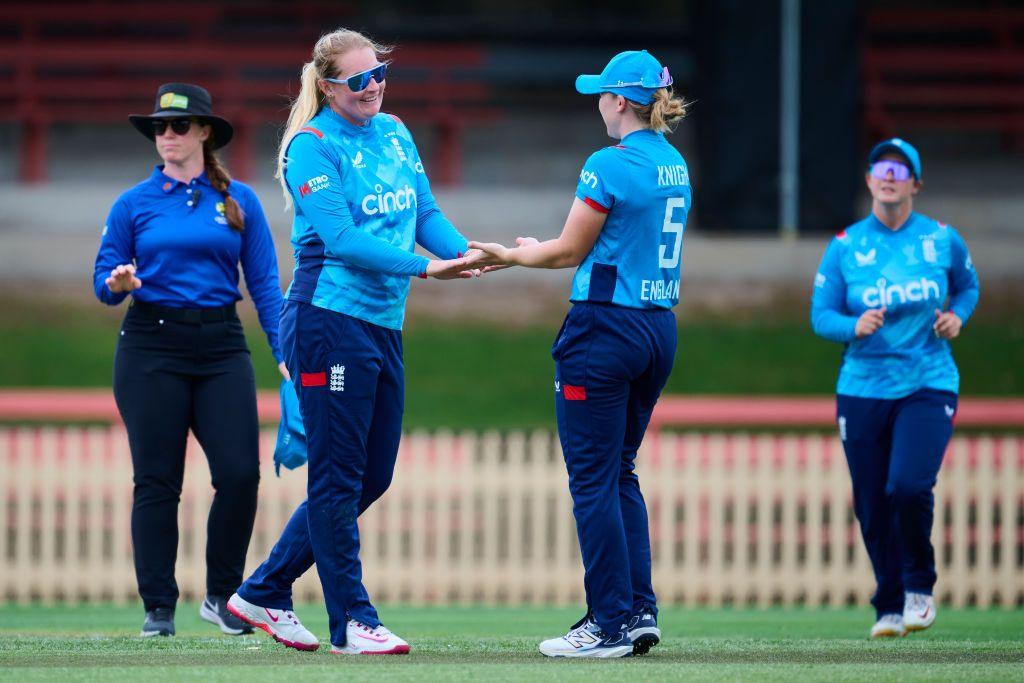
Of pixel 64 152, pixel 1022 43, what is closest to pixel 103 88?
pixel 64 152

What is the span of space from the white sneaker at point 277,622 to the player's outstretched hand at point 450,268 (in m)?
1.18

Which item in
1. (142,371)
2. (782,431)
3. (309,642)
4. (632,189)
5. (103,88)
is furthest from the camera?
(103,88)

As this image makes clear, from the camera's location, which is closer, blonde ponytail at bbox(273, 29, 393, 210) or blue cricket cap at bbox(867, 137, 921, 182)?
blonde ponytail at bbox(273, 29, 393, 210)

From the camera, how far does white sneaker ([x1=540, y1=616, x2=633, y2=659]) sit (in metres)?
4.35

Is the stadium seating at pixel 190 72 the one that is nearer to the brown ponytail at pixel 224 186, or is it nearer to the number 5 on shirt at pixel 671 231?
the brown ponytail at pixel 224 186

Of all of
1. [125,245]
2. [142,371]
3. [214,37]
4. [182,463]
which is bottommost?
[182,463]

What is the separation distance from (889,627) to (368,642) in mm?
2369

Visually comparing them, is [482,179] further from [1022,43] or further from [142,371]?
[142,371]

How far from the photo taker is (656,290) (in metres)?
4.36

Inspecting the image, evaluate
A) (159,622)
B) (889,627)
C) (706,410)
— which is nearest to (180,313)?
(159,622)

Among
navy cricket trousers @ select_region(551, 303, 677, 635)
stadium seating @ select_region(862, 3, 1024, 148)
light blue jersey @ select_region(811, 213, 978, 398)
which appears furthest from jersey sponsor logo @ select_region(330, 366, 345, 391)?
stadium seating @ select_region(862, 3, 1024, 148)

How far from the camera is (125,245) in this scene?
5211 millimetres

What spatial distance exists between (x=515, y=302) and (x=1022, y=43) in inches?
380

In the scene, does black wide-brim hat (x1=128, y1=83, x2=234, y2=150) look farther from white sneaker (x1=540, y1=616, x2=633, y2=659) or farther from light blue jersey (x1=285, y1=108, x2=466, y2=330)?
white sneaker (x1=540, y1=616, x2=633, y2=659)
